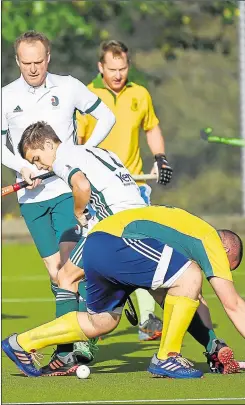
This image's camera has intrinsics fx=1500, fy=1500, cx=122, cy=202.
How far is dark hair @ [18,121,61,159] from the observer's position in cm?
866

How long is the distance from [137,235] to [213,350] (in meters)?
0.94

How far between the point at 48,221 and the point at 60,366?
135 centimetres

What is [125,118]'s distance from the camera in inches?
438

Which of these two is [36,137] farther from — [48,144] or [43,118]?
[43,118]

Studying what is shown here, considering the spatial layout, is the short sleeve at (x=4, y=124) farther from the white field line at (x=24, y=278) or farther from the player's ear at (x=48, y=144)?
the white field line at (x=24, y=278)

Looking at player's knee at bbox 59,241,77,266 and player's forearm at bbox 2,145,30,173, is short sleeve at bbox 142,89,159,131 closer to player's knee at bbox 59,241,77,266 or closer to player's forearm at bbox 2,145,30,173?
player's forearm at bbox 2,145,30,173

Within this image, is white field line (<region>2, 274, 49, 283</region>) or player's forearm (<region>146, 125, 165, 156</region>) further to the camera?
white field line (<region>2, 274, 49, 283</region>)

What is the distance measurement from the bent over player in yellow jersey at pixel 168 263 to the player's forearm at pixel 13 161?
1578 millimetres

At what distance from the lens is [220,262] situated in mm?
7965

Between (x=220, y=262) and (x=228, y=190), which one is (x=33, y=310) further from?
(x=228, y=190)

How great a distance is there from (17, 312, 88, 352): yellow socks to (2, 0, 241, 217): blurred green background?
13.1 meters

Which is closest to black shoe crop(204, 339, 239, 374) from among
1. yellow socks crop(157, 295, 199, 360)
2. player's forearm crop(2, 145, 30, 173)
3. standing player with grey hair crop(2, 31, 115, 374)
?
yellow socks crop(157, 295, 199, 360)

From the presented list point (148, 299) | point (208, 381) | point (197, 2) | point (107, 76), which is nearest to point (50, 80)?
point (107, 76)

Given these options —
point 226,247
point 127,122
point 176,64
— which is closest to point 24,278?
point 127,122
